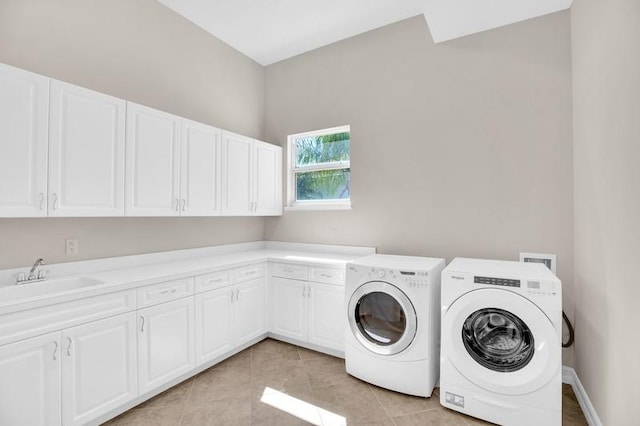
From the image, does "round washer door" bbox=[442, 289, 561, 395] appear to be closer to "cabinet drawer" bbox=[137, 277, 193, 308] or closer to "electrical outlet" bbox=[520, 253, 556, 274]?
"electrical outlet" bbox=[520, 253, 556, 274]

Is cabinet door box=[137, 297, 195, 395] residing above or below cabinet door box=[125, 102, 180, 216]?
below

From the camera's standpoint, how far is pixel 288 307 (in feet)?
9.91

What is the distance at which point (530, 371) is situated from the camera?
1.81 m

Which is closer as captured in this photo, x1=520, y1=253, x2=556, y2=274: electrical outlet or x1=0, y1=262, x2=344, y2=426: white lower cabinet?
x1=0, y1=262, x2=344, y2=426: white lower cabinet

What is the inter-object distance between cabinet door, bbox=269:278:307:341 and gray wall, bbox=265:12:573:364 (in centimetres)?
72

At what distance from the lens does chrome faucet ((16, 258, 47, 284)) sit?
1861mm

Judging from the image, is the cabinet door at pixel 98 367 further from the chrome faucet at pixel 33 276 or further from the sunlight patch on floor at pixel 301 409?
the sunlight patch on floor at pixel 301 409

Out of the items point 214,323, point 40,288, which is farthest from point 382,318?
point 40,288

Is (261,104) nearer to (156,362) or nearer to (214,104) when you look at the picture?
(214,104)

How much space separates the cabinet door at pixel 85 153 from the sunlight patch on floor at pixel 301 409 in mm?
1752

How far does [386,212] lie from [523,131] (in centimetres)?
136

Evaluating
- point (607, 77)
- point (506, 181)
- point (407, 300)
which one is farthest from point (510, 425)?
point (607, 77)

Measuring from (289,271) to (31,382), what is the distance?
1916 millimetres

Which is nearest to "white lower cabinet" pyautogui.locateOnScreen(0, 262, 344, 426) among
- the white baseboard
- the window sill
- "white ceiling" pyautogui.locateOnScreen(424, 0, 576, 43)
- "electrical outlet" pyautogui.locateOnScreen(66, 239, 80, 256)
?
"electrical outlet" pyautogui.locateOnScreen(66, 239, 80, 256)
